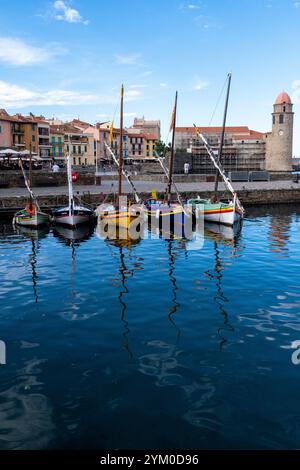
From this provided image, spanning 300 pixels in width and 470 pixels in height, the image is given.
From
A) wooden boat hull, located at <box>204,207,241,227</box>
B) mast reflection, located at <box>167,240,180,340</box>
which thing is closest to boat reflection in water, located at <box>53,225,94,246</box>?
mast reflection, located at <box>167,240,180,340</box>

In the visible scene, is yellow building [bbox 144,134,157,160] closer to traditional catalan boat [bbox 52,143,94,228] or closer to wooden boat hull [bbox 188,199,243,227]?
wooden boat hull [bbox 188,199,243,227]

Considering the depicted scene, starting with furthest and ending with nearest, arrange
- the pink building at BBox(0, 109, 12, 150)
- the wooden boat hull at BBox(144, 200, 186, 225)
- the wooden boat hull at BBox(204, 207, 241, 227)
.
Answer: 1. the pink building at BBox(0, 109, 12, 150)
2. the wooden boat hull at BBox(204, 207, 241, 227)
3. the wooden boat hull at BBox(144, 200, 186, 225)

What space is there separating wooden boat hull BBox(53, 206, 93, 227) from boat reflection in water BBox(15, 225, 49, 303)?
1632 mm

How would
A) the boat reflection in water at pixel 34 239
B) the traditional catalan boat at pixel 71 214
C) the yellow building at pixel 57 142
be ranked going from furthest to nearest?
the yellow building at pixel 57 142
the traditional catalan boat at pixel 71 214
the boat reflection in water at pixel 34 239

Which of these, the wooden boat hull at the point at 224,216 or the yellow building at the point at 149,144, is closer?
the wooden boat hull at the point at 224,216

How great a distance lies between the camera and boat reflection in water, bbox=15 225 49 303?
19438mm

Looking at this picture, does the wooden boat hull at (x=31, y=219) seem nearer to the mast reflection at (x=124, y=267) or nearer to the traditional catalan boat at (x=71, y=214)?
the traditional catalan boat at (x=71, y=214)

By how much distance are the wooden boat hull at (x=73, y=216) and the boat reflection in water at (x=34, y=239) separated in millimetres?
1632

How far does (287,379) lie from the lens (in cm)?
1059

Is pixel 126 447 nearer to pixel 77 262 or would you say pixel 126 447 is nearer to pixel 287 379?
pixel 287 379

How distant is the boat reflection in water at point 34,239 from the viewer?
19.4 m

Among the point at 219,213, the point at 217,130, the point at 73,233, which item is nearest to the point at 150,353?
the point at 73,233

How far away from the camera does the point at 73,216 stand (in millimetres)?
35188

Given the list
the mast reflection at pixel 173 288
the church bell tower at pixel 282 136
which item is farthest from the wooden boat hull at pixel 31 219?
the church bell tower at pixel 282 136
